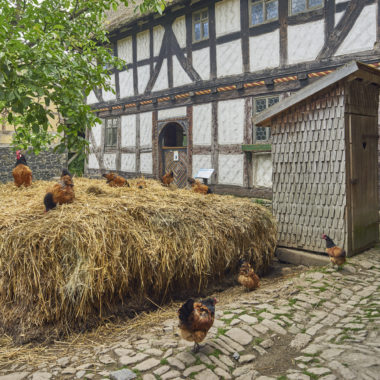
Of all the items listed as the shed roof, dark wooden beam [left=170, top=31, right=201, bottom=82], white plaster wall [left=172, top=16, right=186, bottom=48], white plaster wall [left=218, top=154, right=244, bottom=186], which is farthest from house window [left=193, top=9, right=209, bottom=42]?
the shed roof

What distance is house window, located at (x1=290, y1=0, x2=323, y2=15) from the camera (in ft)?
29.9

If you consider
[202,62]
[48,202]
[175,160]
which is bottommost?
[48,202]

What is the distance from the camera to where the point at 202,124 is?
38.8ft

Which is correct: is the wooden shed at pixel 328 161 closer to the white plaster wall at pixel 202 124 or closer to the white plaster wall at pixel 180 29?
the white plaster wall at pixel 202 124

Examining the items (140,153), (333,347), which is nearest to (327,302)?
(333,347)

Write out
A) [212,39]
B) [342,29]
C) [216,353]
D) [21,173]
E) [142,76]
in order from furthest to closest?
[142,76] < [212,39] < [342,29] < [21,173] < [216,353]

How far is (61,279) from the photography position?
389 centimetres

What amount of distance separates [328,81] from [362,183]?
76.4 inches

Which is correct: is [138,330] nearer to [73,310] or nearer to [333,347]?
[73,310]

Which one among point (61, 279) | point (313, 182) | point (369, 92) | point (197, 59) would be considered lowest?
point (61, 279)

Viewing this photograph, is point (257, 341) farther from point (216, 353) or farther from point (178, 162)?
point (178, 162)

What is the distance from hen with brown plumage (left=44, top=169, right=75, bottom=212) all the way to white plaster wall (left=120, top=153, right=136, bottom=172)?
980 cm

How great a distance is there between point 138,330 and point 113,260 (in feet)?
2.75

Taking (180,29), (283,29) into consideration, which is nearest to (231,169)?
(283,29)
